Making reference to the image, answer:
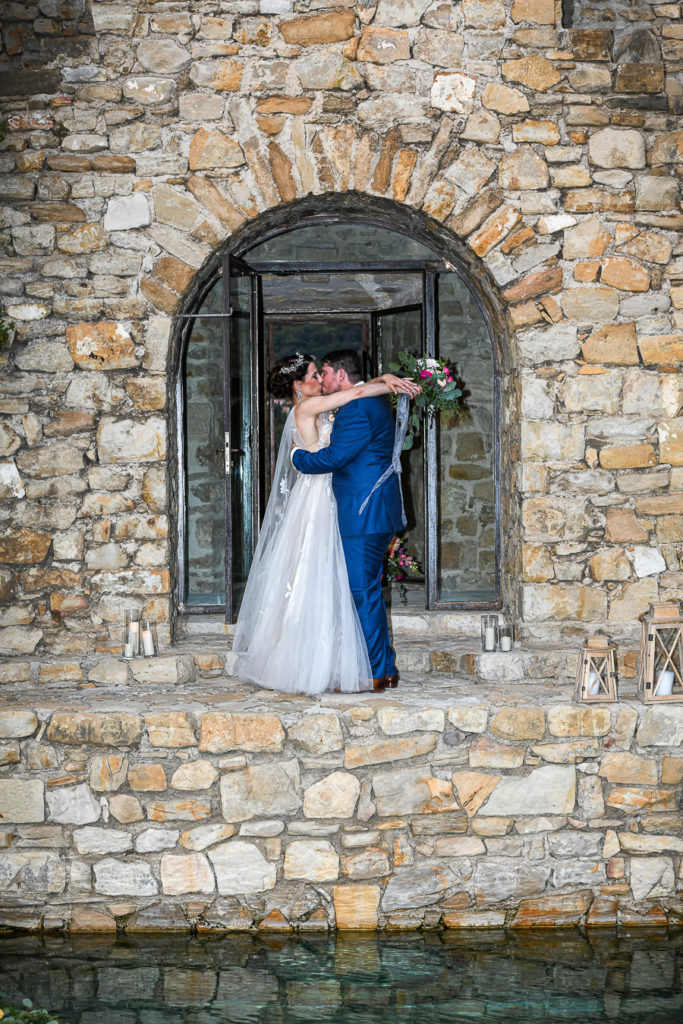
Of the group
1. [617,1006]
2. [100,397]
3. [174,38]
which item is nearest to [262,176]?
[174,38]

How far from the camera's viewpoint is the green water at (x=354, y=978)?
124 inches

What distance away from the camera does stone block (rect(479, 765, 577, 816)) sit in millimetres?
3889

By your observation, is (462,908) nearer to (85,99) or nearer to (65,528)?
(65,528)

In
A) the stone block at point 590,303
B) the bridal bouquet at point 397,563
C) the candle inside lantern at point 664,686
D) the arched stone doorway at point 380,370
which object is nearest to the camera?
the candle inside lantern at point 664,686

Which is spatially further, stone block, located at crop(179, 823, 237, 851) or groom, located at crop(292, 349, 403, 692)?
groom, located at crop(292, 349, 403, 692)

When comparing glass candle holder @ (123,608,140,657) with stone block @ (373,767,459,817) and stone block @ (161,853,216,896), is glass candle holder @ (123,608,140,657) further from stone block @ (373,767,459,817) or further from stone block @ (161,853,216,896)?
stone block @ (373,767,459,817)

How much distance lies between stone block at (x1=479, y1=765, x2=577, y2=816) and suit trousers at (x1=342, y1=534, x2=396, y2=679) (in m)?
0.73

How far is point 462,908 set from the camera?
385 cm

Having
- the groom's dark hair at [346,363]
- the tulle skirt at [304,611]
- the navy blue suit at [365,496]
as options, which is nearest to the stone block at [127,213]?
the groom's dark hair at [346,363]

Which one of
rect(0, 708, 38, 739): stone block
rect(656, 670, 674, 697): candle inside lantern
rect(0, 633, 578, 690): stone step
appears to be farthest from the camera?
rect(0, 633, 578, 690): stone step

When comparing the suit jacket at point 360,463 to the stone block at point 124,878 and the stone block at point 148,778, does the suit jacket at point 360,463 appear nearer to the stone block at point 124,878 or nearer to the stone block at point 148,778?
the stone block at point 148,778

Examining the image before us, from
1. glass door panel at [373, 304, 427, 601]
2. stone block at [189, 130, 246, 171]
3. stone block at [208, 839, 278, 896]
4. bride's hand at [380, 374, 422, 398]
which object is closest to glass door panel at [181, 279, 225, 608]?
glass door panel at [373, 304, 427, 601]

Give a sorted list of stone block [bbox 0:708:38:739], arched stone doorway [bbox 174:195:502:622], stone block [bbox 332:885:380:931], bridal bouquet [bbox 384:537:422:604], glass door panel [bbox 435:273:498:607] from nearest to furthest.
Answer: stone block [bbox 332:885:380:931] < stone block [bbox 0:708:38:739] < bridal bouquet [bbox 384:537:422:604] < arched stone doorway [bbox 174:195:502:622] < glass door panel [bbox 435:273:498:607]

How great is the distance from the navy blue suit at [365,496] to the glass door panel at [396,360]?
121 inches
